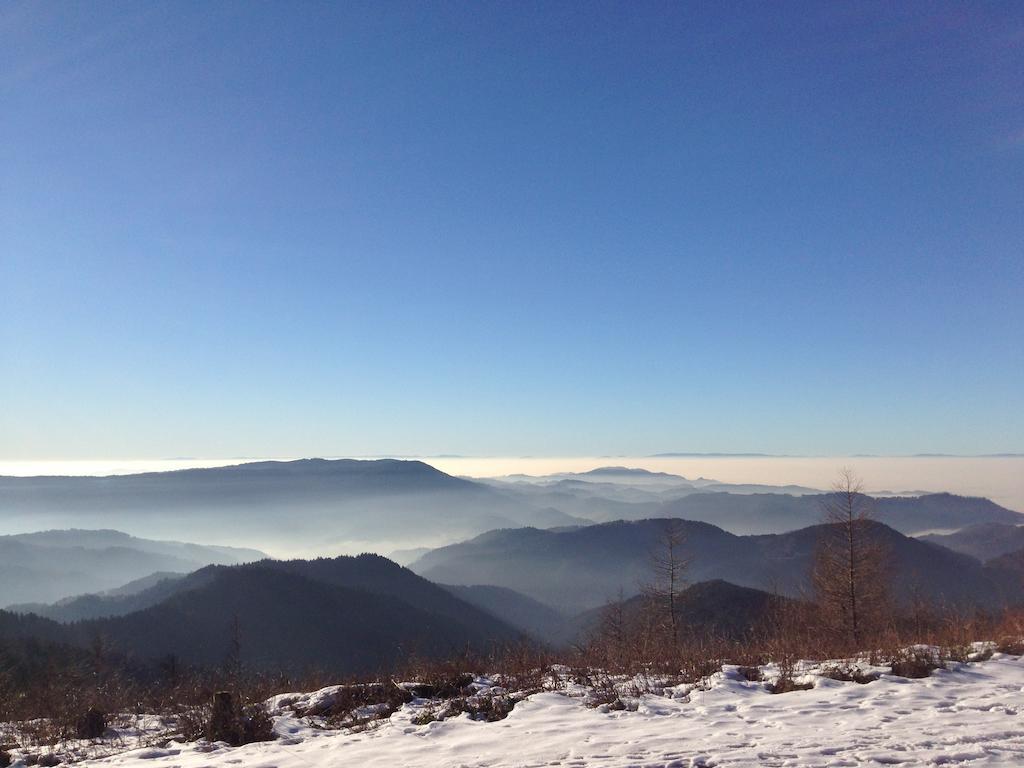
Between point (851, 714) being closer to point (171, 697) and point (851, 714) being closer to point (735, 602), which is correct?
point (171, 697)

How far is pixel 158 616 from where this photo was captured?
11581 centimetres

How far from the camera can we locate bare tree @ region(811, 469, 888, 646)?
88.1ft

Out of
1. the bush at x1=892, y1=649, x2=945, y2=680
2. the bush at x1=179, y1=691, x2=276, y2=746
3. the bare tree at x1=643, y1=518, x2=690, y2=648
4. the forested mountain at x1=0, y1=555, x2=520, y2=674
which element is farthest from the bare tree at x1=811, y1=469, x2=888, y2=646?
the forested mountain at x1=0, y1=555, x2=520, y2=674

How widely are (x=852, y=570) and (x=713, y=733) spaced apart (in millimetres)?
25225

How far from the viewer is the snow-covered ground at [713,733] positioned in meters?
5.48

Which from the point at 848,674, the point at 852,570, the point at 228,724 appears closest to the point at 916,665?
the point at 848,674

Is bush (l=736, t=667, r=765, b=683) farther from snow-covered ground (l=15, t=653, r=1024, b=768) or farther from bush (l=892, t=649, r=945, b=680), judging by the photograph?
bush (l=892, t=649, r=945, b=680)

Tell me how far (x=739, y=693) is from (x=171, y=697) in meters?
9.48

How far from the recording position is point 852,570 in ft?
89.0

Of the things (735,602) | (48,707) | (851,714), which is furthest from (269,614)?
(851,714)

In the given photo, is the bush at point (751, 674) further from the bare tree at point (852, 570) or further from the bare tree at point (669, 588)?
the bare tree at point (669, 588)

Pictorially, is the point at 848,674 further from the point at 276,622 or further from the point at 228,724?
the point at 276,622

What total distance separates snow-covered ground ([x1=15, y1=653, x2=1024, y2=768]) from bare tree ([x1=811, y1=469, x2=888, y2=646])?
20.7m

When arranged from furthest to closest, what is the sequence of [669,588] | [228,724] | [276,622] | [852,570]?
[276,622] < [669,588] < [852,570] < [228,724]
